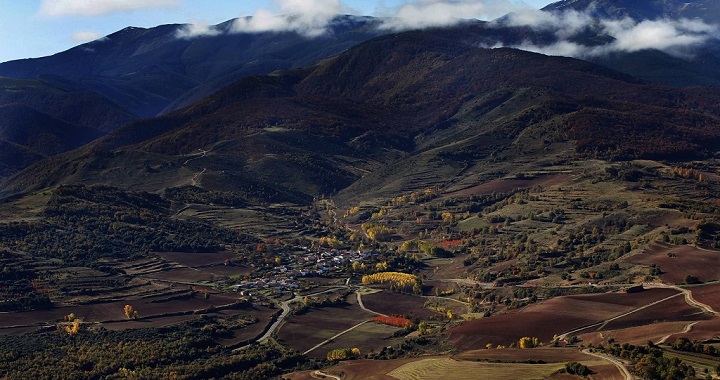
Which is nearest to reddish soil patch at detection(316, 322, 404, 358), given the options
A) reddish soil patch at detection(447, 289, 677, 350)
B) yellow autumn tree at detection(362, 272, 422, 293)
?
reddish soil patch at detection(447, 289, 677, 350)

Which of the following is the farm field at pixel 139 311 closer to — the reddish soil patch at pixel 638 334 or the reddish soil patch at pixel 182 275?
the reddish soil patch at pixel 182 275

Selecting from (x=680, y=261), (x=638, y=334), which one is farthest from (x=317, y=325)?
(x=680, y=261)

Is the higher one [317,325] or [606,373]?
[606,373]

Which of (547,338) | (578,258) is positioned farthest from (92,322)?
(578,258)

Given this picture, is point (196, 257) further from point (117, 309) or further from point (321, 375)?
point (321, 375)

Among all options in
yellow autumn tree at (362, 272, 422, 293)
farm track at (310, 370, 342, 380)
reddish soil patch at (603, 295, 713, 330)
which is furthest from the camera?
yellow autumn tree at (362, 272, 422, 293)

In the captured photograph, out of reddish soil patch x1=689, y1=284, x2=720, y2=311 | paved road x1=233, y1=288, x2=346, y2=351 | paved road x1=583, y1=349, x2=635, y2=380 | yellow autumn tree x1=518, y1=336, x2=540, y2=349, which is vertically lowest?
paved road x1=233, y1=288, x2=346, y2=351

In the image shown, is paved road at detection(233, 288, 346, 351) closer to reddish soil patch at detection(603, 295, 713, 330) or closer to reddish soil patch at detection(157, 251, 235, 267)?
reddish soil patch at detection(157, 251, 235, 267)
